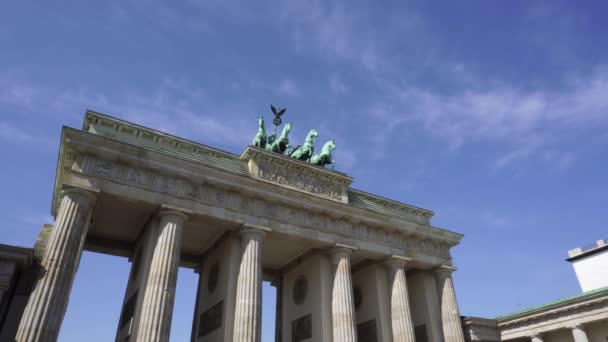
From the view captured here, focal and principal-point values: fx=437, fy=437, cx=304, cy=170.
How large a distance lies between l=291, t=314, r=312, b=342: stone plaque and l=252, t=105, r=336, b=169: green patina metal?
10.1 metres

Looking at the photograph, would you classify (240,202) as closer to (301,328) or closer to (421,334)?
(301,328)

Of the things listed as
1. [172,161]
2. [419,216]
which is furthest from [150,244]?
[419,216]

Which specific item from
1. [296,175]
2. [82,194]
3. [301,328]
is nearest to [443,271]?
[301,328]

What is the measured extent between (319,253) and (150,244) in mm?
9926

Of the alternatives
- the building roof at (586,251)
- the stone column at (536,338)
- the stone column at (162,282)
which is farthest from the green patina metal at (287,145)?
the building roof at (586,251)

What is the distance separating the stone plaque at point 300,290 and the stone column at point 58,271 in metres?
13.2

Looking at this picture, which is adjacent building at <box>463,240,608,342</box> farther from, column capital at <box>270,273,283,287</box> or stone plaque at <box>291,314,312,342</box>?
column capital at <box>270,273,283,287</box>

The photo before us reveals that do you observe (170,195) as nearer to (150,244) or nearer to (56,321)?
(150,244)

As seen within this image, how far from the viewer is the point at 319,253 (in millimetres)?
26438

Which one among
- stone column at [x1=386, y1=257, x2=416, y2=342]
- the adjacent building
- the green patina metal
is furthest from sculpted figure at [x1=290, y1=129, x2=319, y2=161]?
the adjacent building

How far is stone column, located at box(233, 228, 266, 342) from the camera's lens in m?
20.3

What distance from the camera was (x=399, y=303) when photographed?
26.5 metres

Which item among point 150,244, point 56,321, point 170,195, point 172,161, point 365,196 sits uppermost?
point 365,196

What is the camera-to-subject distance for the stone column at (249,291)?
20.3 meters
